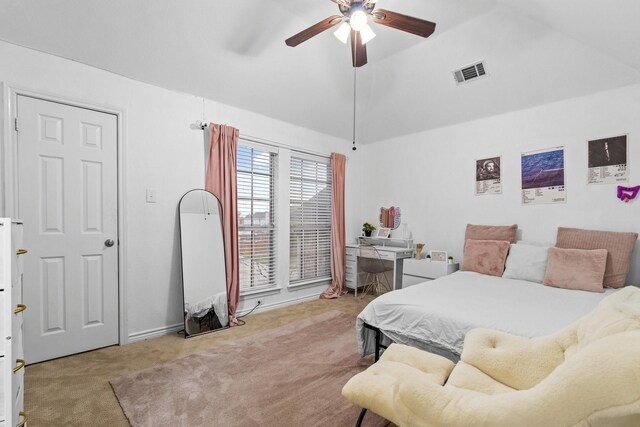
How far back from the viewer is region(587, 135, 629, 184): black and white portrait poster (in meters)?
2.97

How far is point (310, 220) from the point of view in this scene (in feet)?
14.9

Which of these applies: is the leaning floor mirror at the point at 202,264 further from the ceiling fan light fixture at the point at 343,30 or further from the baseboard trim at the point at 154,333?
the ceiling fan light fixture at the point at 343,30

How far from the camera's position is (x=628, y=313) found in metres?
0.98

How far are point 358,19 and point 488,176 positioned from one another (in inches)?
107

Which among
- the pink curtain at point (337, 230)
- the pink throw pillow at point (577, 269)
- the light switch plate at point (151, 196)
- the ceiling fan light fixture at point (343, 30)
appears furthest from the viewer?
the pink curtain at point (337, 230)

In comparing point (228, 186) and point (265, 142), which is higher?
point (265, 142)

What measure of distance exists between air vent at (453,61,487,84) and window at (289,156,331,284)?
6.81ft

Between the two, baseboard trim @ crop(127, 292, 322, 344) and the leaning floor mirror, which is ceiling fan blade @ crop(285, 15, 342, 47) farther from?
baseboard trim @ crop(127, 292, 322, 344)

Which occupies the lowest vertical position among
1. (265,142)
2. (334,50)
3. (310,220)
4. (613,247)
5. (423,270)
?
(423,270)

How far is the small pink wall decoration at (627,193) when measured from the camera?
2889 millimetres

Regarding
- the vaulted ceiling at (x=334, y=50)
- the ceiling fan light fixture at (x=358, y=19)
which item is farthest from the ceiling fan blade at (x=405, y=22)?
the vaulted ceiling at (x=334, y=50)

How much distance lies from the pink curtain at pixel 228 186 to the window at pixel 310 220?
953 millimetres

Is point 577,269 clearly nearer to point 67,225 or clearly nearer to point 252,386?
point 252,386

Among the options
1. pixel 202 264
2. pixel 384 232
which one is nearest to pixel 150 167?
pixel 202 264
